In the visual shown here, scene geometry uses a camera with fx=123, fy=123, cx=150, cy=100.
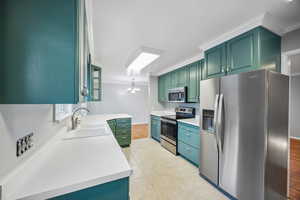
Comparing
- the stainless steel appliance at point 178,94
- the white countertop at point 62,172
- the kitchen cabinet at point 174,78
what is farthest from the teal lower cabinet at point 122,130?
the white countertop at point 62,172

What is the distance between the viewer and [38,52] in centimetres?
63

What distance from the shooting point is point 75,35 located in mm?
698

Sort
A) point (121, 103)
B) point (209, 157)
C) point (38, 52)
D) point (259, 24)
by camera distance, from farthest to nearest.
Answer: point (121, 103) → point (209, 157) → point (259, 24) → point (38, 52)

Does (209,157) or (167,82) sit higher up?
(167,82)

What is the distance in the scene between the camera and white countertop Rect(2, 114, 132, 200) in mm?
618

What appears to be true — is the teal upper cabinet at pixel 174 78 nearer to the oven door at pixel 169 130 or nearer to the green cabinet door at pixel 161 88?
the green cabinet door at pixel 161 88

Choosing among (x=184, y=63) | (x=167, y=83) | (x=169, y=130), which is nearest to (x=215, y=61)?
(x=184, y=63)

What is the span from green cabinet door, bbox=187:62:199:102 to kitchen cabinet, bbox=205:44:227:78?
2.18 feet

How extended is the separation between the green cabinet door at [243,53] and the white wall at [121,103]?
551cm

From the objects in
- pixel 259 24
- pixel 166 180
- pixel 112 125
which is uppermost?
pixel 259 24

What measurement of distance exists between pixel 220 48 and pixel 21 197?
8.68 ft

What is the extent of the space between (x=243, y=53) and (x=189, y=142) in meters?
1.83

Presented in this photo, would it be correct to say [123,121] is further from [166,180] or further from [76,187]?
Result: [76,187]

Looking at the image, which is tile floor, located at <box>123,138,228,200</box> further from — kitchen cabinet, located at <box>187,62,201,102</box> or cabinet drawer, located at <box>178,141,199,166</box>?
kitchen cabinet, located at <box>187,62,201,102</box>
